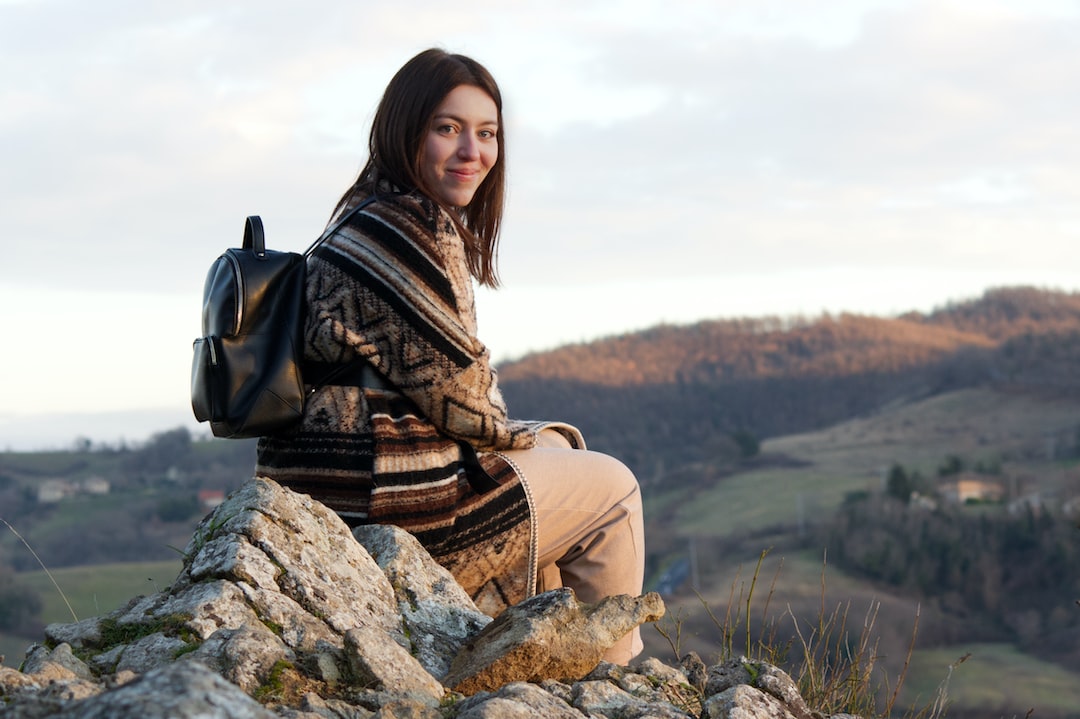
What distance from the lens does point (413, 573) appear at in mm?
3242

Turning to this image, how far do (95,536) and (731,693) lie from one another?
7504cm

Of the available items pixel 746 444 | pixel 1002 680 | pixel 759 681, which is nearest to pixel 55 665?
pixel 759 681

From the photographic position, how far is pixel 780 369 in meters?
133

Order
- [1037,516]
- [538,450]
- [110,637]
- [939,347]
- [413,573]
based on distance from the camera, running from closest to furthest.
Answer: [110,637] → [413,573] → [538,450] → [1037,516] → [939,347]

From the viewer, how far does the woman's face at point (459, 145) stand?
3.81 metres

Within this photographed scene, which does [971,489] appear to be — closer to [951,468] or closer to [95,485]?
[951,468]

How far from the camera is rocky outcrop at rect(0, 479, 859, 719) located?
235 cm

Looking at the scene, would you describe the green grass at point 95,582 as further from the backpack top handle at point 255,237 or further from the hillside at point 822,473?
the backpack top handle at point 255,237

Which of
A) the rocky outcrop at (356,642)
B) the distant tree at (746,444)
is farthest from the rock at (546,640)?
the distant tree at (746,444)

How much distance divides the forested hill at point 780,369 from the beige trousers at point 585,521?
322ft

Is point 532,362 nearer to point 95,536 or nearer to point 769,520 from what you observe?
point 769,520

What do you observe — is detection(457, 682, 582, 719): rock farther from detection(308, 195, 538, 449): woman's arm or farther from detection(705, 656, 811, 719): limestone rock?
detection(308, 195, 538, 449): woman's arm

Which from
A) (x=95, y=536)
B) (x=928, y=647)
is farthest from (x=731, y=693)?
(x=95, y=536)

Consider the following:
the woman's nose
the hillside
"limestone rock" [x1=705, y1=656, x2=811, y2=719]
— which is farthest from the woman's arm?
the hillside
